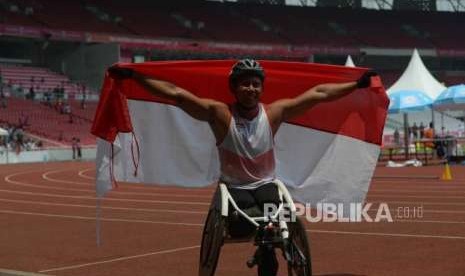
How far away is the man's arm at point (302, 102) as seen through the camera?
520 cm

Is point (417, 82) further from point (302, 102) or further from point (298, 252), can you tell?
point (298, 252)

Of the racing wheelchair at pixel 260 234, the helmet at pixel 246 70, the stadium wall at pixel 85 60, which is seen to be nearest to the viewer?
the racing wheelchair at pixel 260 234

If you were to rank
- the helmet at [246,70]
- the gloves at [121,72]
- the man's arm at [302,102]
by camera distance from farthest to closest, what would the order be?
the gloves at [121,72] → the man's arm at [302,102] → the helmet at [246,70]

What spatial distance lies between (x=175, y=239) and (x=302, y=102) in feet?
16.6

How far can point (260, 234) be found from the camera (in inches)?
188

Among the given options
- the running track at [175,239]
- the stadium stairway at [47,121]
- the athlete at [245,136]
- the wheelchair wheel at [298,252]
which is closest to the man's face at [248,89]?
the athlete at [245,136]

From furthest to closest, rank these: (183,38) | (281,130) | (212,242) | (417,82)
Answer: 1. (183,38)
2. (417,82)
3. (281,130)
4. (212,242)

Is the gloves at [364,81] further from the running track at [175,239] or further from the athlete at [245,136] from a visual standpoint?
the running track at [175,239]

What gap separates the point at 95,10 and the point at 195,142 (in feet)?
186

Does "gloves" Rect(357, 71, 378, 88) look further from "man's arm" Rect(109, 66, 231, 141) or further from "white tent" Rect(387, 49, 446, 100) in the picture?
"white tent" Rect(387, 49, 446, 100)

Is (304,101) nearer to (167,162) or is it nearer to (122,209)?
(167,162)

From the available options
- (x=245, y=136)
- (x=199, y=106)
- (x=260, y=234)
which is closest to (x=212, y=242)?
(x=260, y=234)

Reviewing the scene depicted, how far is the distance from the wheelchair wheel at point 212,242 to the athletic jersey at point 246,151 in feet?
0.89

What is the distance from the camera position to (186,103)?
16.8 ft
